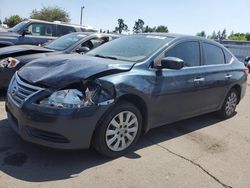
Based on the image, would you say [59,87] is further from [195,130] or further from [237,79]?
[237,79]

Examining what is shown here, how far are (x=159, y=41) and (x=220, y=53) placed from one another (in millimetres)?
1799

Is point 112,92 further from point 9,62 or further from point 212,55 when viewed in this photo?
point 9,62

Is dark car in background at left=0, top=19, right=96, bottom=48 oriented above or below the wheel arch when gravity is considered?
above

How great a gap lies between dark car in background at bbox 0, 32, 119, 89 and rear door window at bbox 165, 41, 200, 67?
2475 mm

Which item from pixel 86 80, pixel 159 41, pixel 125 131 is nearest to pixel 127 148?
pixel 125 131

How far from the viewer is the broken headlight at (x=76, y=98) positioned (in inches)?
142

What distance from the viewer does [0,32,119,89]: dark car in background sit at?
6.24 metres

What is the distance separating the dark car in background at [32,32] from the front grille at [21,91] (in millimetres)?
5251

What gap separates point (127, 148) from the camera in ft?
14.1

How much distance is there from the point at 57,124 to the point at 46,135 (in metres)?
0.23

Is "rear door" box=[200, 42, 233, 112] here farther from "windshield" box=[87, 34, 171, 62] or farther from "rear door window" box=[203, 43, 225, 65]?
"windshield" box=[87, 34, 171, 62]

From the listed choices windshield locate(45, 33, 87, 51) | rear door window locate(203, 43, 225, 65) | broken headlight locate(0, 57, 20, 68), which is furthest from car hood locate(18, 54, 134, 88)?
windshield locate(45, 33, 87, 51)

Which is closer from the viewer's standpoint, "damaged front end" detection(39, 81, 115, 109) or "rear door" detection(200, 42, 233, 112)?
"damaged front end" detection(39, 81, 115, 109)

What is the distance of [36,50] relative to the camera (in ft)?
22.9
